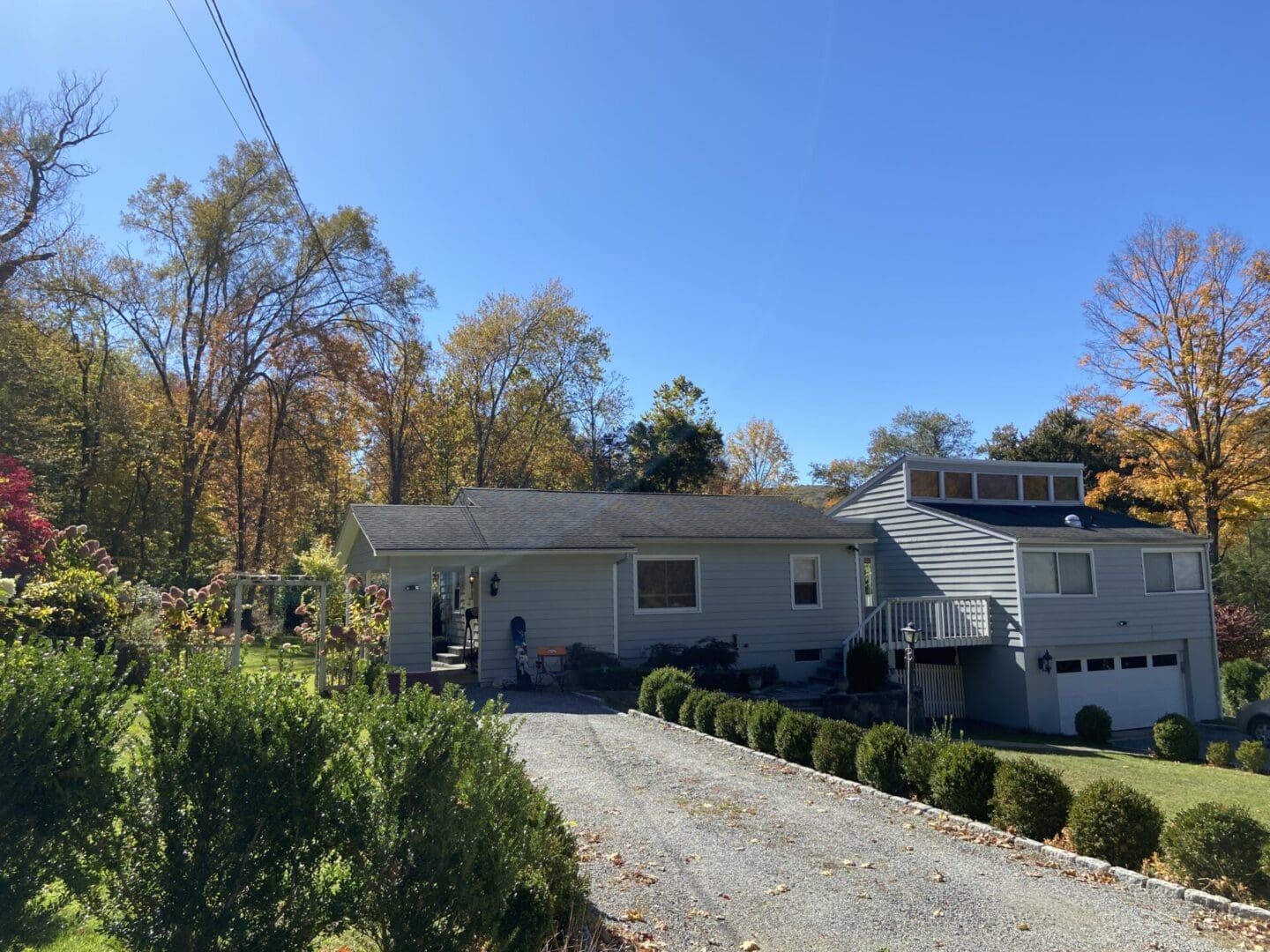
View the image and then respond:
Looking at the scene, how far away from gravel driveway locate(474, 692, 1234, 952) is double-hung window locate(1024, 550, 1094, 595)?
37.8 ft

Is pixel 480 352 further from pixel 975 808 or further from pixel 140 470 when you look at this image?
pixel 975 808

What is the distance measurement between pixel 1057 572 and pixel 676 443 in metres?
18.8

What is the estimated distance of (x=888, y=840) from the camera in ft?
19.9

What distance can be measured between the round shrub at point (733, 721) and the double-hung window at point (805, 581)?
7.88m

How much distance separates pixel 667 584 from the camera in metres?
16.8

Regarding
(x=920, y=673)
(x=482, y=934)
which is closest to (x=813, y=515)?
(x=920, y=673)

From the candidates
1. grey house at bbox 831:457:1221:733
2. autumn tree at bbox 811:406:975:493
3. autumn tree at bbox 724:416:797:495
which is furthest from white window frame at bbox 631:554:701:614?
autumn tree at bbox 811:406:975:493

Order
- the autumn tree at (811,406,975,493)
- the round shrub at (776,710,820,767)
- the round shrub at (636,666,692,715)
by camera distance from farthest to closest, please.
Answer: the autumn tree at (811,406,975,493) → the round shrub at (636,666,692,715) → the round shrub at (776,710,820,767)

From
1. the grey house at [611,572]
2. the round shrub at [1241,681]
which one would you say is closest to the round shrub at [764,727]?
the grey house at [611,572]

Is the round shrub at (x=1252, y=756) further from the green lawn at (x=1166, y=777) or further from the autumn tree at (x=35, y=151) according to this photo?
the autumn tree at (x=35, y=151)

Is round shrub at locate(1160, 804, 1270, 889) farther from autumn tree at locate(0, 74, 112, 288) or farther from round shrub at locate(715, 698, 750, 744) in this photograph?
autumn tree at locate(0, 74, 112, 288)

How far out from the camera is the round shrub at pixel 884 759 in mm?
7535

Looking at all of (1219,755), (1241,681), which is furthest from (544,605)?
(1241,681)

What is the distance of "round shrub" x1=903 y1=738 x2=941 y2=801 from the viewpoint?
7.19 m
